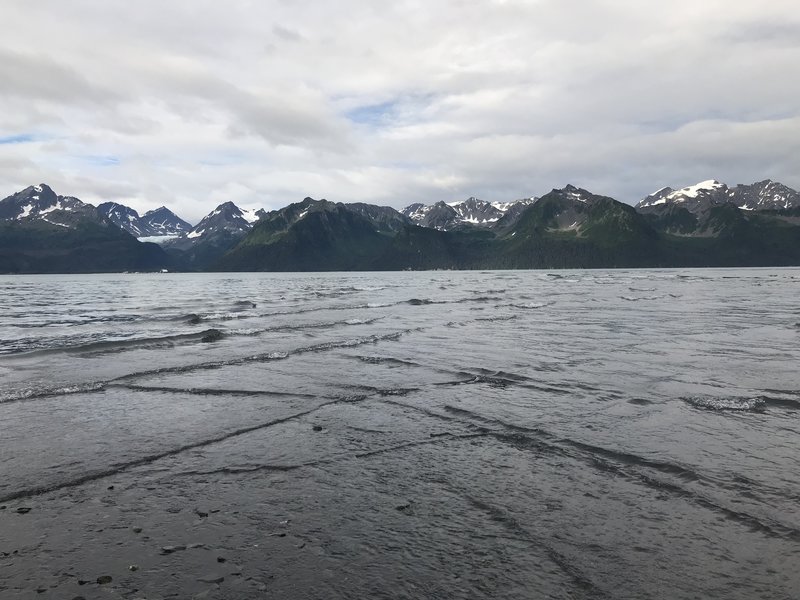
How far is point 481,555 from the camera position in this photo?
22.1 ft

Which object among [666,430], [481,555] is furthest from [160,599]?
[666,430]

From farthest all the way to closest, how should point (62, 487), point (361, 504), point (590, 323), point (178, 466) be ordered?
point (590, 323)
point (178, 466)
point (62, 487)
point (361, 504)

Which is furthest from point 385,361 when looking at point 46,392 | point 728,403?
point 728,403

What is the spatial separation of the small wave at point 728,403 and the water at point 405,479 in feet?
0.34

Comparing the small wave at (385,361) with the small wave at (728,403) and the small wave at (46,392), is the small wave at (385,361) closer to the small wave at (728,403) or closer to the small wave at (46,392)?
the small wave at (46,392)

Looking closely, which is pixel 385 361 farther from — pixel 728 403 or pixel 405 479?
pixel 405 479

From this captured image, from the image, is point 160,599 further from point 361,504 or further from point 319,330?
point 319,330

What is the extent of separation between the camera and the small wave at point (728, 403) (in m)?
13.9

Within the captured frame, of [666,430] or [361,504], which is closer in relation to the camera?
[361,504]

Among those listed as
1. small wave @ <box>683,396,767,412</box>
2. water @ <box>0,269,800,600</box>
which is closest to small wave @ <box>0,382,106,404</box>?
water @ <box>0,269,800,600</box>

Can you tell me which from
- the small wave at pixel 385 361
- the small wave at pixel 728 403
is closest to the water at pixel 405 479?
the small wave at pixel 728 403

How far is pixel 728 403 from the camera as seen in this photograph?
1438 centimetres

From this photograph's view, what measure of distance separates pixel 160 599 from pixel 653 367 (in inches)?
774

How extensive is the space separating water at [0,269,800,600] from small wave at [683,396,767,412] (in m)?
0.10
